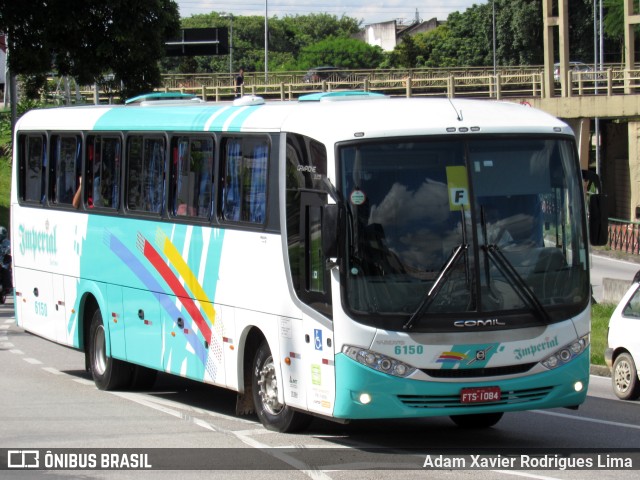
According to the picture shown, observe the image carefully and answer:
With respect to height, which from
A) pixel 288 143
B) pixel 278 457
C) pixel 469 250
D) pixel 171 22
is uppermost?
pixel 171 22

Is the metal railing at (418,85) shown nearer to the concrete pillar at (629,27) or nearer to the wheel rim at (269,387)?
the concrete pillar at (629,27)

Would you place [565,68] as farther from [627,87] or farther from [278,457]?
[278,457]

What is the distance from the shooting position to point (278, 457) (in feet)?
34.9

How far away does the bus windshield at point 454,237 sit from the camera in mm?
10617

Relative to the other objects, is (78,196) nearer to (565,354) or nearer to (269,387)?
(269,387)

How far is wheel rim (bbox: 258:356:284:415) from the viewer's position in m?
12.0

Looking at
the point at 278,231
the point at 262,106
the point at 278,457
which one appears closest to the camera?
the point at 278,457

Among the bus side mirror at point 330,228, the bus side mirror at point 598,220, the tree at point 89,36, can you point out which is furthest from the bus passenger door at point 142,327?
the tree at point 89,36

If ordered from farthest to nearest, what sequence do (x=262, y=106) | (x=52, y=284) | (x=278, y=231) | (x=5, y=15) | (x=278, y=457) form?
(x=5, y=15)
(x=52, y=284)
(x=262, y=106)
(x=278, y=231)
(x=278, y=457)

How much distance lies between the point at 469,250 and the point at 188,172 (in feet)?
13.5

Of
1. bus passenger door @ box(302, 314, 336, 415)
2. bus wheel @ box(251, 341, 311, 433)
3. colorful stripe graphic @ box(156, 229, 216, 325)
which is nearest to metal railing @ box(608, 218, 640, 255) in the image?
colorful stripe graphic @ box(156, 229, 216, 325)

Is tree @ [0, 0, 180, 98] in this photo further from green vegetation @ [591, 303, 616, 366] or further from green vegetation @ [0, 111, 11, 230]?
green vegetation @ [0, 111, 11, 230]

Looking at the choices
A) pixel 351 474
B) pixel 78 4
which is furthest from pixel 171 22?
pixel 351 474

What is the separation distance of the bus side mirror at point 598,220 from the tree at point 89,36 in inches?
917
